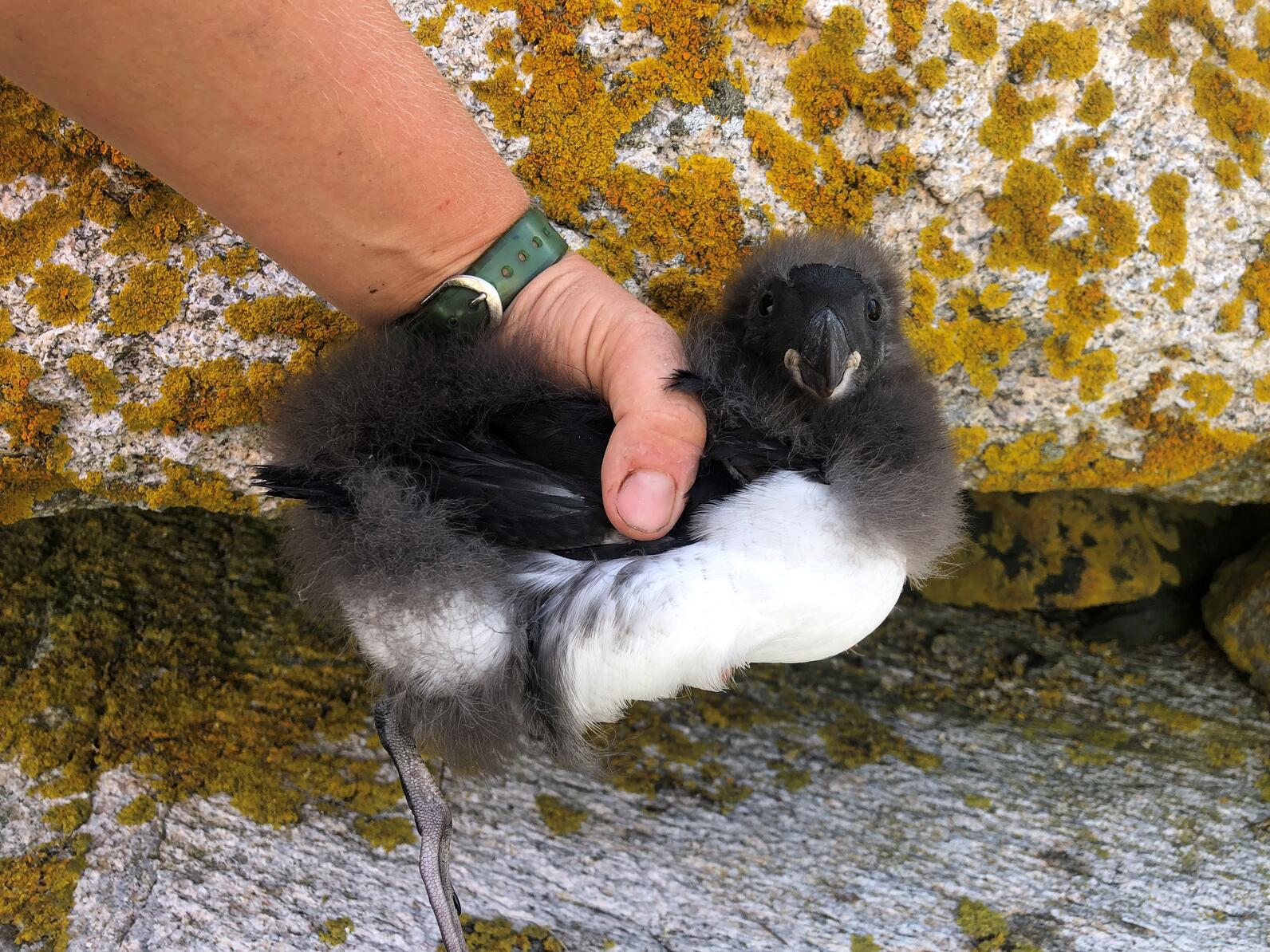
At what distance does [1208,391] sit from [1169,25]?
94cm

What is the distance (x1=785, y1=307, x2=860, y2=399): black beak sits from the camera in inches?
63.3

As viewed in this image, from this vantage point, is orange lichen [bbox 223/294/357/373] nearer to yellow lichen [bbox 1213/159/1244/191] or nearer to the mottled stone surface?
the mottled stone surface

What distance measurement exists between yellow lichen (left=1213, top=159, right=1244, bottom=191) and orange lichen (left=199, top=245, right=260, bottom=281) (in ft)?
7.74

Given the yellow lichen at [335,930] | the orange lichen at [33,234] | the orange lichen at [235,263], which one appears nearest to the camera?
the yellow lichen at [335,930]

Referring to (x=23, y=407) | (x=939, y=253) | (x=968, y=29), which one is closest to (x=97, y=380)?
(x=23, y=407)

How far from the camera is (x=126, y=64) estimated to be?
1.31 m

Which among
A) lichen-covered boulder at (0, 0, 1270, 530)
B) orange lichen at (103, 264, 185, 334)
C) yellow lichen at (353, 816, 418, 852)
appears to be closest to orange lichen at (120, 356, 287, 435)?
lichen-covered boulder at (0, 0, 1270, 530)

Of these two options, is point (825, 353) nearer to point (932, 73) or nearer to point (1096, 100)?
point (932, 73)

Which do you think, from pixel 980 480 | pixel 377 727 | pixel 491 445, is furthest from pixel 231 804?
pixel 980 480

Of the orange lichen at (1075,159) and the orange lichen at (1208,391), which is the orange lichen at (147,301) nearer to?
the orange lichen at (1075,159)

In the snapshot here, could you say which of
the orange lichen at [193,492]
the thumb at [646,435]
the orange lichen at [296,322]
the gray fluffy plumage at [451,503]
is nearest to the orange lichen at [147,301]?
the orange lichen at [296,322]

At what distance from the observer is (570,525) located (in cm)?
158

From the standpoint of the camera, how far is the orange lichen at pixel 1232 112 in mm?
2254

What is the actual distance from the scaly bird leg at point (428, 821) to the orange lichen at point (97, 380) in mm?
925
